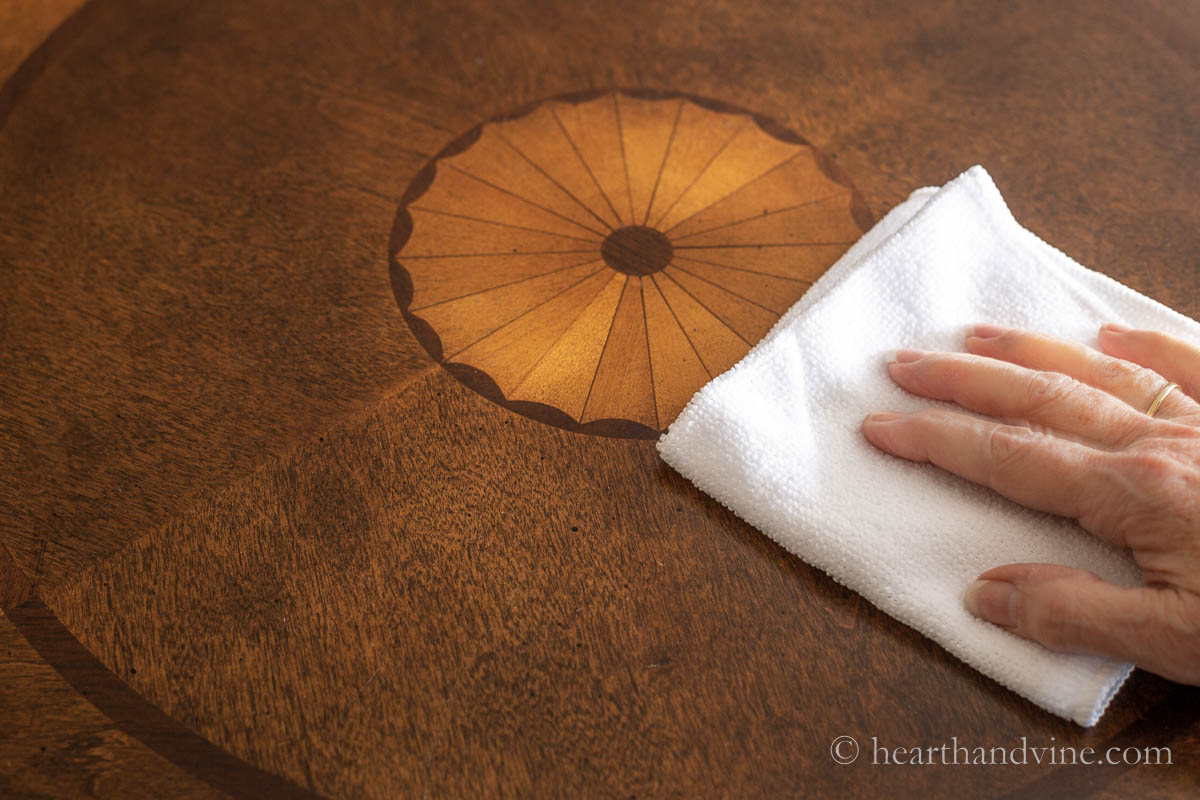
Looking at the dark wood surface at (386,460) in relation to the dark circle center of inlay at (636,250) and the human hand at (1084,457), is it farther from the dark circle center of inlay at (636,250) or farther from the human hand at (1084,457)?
the dark circle center of inlay at (636,250)

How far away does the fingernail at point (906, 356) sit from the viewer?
23.8 inches

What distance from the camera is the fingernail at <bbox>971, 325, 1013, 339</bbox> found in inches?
24.4

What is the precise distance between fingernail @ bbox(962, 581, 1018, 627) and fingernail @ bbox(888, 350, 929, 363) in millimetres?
151

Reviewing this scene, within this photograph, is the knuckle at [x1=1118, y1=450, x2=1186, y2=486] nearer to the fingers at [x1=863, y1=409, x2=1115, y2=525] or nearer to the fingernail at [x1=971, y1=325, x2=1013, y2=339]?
the fingers at [x1=863, y1=409, x2=1115, y2=525]

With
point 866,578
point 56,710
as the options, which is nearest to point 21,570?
point 56,710

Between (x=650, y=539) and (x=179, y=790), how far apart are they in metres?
0.29

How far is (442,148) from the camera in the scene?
0.78m

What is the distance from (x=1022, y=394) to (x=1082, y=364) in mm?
61

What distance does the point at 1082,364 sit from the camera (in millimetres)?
592

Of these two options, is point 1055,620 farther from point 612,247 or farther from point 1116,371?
point 612,247

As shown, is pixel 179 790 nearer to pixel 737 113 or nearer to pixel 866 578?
pixel 866 578
